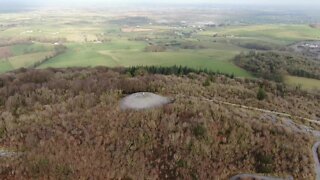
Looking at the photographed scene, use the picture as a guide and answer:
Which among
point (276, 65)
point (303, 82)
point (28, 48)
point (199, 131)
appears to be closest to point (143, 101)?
point (199, 131)

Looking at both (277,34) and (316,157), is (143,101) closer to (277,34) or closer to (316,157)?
(316,157)

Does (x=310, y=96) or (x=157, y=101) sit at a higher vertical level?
(x=157, y=101)

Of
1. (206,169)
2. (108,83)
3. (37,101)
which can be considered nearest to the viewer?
(206,169)

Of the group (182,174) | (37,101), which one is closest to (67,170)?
(182,174)

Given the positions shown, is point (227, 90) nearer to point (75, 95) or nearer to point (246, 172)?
point (75, 95)

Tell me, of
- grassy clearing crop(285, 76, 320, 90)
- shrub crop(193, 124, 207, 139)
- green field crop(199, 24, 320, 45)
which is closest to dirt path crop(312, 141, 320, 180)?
shrub crop(193, 124, 207, 139)

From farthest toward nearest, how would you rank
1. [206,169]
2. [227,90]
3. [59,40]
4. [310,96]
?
[59,40] → [310,96] → [227,90] → [206,169]
